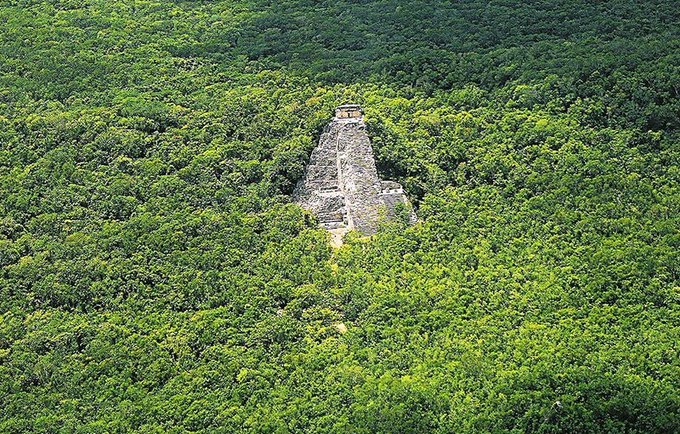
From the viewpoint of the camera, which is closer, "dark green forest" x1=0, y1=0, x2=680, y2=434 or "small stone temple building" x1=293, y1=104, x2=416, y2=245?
"dark green forest" x1=0, y1=0, x2=680, y2=434

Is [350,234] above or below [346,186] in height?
below

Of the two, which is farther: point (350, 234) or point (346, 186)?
point (346, 186)

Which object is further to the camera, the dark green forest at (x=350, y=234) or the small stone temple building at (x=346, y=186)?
the small stone temple building at (x=346, y=186)

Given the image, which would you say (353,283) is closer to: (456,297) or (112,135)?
(456,297)

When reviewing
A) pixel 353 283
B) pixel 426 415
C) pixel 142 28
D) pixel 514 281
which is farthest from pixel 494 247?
pixel 142 28
